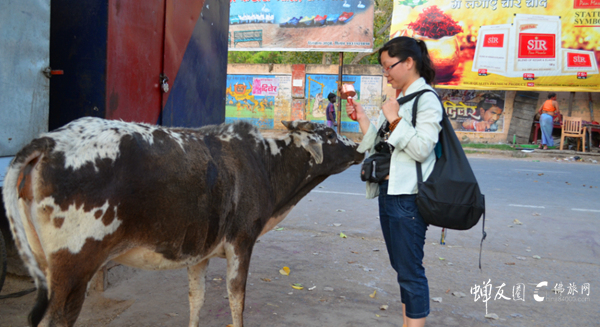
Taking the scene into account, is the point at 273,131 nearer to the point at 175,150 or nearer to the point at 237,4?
the point at 175,150

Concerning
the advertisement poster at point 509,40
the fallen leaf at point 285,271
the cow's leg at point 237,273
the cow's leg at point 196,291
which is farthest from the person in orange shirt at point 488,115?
the cow's leg at point 237,273

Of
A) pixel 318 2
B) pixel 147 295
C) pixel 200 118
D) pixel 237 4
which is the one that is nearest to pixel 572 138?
pixel 318 2

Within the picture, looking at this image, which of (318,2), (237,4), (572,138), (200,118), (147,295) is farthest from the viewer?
(237,4)

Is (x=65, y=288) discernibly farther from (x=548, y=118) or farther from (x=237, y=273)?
(x=548, y=118)

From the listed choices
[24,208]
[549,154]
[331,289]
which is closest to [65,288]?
[24,208]

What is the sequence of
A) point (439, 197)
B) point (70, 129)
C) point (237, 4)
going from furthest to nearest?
point (237, 4) → point (439, 197) → point (70, 129)

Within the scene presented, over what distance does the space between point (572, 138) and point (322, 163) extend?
17374mm

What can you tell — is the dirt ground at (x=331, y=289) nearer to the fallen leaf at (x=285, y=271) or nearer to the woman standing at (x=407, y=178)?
the fallen leaf at (x=285, y=271)

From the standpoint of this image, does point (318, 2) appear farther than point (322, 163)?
Yes

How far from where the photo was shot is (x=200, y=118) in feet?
16.7

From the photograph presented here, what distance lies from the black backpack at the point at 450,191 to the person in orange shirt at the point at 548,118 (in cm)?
1647

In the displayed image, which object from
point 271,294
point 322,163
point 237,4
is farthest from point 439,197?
point 237,4

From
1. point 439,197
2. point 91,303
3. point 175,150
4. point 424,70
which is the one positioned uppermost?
point 424,70

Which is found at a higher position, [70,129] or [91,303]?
[70,129]
